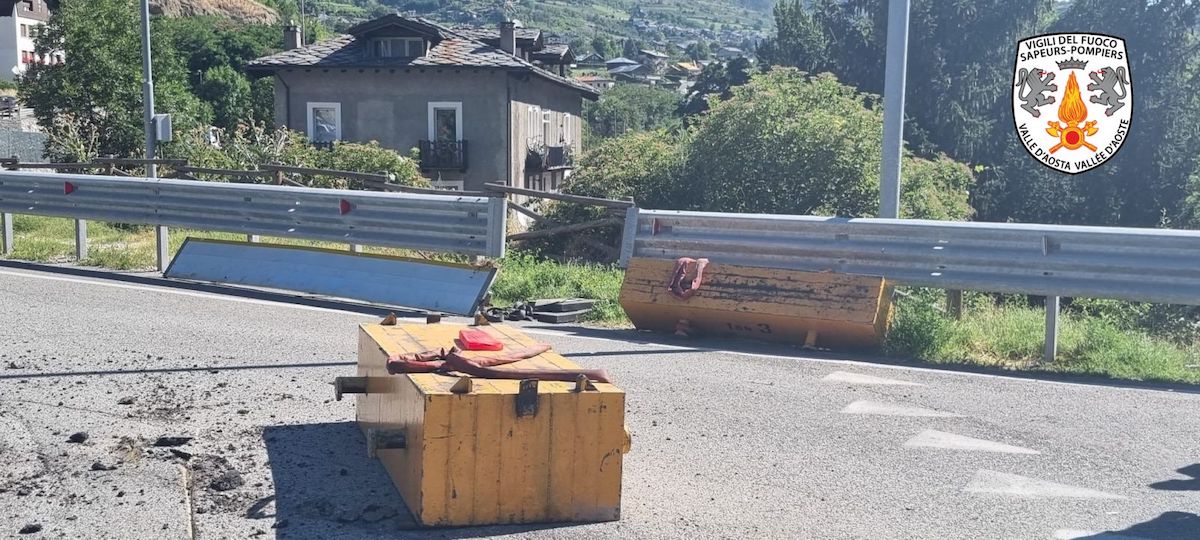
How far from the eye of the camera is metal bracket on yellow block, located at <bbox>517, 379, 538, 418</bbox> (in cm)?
490

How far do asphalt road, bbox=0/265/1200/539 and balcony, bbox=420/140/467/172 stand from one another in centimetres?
3657

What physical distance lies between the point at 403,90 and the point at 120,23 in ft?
33.2

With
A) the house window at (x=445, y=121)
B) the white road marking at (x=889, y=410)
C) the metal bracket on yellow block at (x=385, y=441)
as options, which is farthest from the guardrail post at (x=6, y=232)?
the house window at (x=445, y=121)

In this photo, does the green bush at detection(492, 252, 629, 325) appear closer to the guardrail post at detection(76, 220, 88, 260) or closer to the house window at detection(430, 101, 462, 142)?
A: the guardrail post at detection(76, 220, 88, 260)

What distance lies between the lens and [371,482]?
554cm

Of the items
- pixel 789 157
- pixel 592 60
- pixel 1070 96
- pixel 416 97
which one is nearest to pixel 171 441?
pixel 1070 96

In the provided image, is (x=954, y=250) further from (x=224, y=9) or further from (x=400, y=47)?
(x=224, y=9)

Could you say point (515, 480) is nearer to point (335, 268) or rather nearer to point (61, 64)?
point (335, 268)

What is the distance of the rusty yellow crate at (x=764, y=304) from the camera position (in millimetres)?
8812

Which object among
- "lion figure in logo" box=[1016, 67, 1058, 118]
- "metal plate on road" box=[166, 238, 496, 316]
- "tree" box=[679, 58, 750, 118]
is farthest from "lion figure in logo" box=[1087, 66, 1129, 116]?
"tree" box=[679, 58, 750, 118]

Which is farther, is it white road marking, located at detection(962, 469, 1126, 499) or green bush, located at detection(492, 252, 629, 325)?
green bush, located at detection(492, 252, 629, 325)

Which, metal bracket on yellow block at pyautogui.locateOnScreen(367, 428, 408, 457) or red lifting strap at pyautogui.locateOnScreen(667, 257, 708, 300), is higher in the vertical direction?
red lifting strap at pyautogui.locateOnScreen(667, 257, 708, 300)

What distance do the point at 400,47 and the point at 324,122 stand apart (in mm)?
4153

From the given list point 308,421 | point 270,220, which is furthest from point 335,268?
point 308,421
